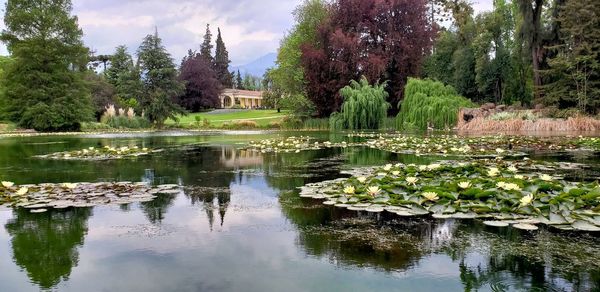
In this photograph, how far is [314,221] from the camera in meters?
4.12

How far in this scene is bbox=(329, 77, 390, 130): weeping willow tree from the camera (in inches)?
983

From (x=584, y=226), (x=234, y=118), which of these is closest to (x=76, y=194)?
(x=584, y=226)

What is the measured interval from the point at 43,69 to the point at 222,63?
57774 millimetres

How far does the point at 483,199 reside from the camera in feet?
14.9

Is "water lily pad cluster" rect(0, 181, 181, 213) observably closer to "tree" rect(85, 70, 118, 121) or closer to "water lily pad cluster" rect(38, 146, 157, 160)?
"water lily pad cluster" rect(38, 146, 157, 160)

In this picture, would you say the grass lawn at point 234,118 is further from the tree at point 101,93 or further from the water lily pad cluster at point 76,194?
the water lily pad cluster at point 76,194

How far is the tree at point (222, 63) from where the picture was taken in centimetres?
8556

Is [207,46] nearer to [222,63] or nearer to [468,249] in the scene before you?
[222,63]

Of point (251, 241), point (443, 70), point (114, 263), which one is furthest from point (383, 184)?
point (443, 70)

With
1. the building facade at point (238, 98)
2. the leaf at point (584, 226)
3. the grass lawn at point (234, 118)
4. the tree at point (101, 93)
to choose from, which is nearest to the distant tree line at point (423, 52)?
the grass lawn at point (234, 118)

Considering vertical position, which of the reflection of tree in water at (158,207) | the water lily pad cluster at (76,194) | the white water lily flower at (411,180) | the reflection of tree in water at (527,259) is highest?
the white water lily flower at (411,180)

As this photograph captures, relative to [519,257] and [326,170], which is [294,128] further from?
[519,257]

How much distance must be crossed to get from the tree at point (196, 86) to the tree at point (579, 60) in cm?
4363

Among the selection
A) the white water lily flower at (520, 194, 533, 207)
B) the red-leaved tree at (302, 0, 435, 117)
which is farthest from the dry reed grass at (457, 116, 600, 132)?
the white water lily flower at (520, 194, 533, 207)
